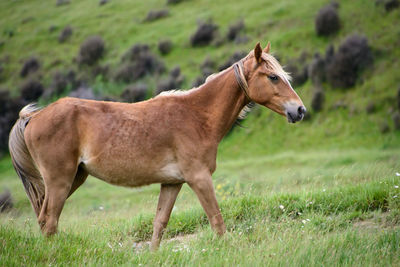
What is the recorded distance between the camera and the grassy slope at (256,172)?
165 inches

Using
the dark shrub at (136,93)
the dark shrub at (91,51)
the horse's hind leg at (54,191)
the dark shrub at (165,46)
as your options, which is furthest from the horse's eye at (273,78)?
the dark shrub at (91,51)

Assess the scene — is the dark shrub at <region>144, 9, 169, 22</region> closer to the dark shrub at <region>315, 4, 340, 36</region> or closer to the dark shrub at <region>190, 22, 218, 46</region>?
the dark shrub at <region>190, 22, 218, 46</region>

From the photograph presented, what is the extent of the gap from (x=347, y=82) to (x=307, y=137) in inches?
190

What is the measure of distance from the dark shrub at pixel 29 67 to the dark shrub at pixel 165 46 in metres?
12.2

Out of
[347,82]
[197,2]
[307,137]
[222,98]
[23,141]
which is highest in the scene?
[222,98]

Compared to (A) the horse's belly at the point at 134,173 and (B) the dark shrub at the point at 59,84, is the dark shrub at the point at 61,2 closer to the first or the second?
(B) the dark shrub at the point at 59,84

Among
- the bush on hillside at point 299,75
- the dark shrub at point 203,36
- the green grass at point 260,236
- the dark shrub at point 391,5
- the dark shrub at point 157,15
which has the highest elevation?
the green grass at point 260,236

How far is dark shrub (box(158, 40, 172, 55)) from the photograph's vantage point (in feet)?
105

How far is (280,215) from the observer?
571 cm

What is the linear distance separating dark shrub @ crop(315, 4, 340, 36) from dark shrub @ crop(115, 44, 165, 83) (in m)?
12.0

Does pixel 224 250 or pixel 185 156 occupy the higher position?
pixel 185 156

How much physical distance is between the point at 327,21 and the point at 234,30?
24.5 feet

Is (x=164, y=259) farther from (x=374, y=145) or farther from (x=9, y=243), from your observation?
(x=374, y=145)

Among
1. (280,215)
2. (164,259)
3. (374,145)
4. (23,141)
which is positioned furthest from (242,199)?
(374,145)
